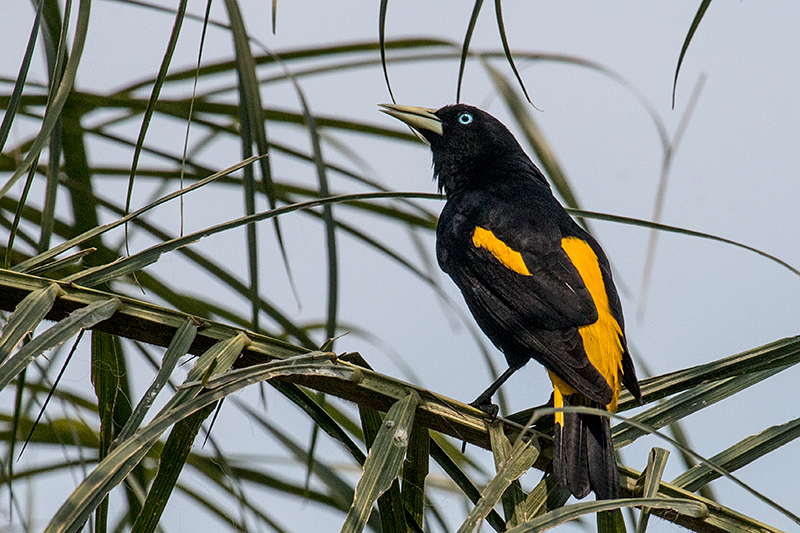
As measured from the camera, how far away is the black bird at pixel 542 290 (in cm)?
204

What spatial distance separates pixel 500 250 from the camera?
2.86 metres

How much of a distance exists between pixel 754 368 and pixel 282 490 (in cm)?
172

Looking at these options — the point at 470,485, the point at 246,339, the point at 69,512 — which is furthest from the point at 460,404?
the point at 69,512

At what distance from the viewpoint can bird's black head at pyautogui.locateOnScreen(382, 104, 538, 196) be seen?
362cm

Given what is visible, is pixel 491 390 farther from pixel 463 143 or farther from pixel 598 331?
pixel 463 143

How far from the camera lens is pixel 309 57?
Answer: 2875mm

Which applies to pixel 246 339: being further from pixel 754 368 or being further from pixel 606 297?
pixel 606 297

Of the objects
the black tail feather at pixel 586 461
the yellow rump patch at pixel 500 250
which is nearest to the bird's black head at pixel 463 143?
the yellow rump patch at pixel 500 250

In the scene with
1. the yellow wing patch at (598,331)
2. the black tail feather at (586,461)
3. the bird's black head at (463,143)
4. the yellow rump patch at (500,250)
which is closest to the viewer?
the black tail feather at (586,461)

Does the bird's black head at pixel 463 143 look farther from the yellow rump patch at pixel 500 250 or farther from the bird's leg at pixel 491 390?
the bird's leg at pixel 491 390

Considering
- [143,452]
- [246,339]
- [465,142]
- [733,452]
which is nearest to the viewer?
[143,452]

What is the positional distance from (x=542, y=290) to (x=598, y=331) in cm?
22

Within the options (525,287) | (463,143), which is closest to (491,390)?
(525,287)

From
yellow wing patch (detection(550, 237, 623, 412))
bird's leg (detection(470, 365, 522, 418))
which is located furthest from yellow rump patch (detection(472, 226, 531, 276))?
bird's leg (detection(470, 365, 522, 418))
